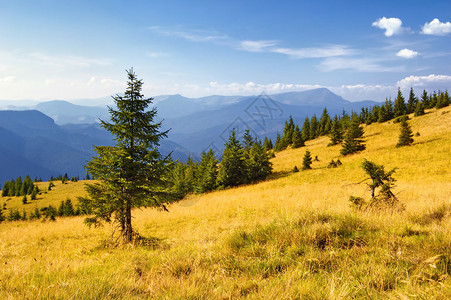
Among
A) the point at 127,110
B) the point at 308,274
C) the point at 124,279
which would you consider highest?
the point at 127,110

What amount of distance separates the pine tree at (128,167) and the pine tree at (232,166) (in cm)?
2346

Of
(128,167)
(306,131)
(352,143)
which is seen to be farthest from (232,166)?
(306,131)

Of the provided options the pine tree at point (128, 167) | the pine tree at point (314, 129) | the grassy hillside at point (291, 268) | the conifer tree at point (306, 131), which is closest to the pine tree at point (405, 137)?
the grassy hillside at point (291, 268)

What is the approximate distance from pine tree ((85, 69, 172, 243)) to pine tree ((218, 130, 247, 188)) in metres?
23.5

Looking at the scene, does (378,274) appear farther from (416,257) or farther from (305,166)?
(305,166)

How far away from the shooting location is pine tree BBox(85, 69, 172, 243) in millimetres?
8320

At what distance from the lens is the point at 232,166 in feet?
108

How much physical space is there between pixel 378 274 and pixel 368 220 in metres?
2.06

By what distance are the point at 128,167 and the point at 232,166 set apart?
24767 mm

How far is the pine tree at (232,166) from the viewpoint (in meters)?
32.7

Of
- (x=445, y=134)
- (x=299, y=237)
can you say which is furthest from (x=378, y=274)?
(x=445, y=134)

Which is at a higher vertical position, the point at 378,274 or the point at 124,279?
the point at 378,274

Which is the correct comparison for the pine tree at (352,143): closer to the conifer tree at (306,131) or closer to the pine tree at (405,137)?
the pine tree at (405,137)

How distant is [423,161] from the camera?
77.1ft
